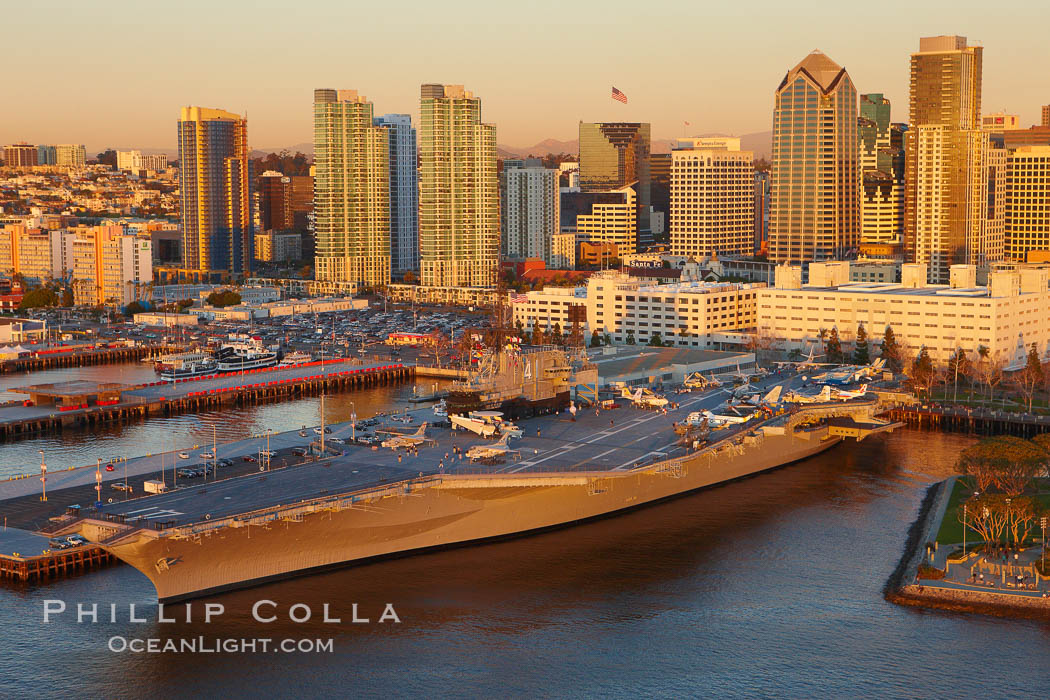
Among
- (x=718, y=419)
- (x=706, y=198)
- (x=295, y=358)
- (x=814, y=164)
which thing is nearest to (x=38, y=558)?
(x=718, y=419)

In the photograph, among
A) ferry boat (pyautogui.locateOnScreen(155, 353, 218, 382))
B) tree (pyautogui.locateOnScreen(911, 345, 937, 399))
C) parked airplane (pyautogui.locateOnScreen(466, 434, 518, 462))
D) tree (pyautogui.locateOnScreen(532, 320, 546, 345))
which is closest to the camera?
parked airplane (pyautogui.locateOnScreen(466, 434, 518, 462))

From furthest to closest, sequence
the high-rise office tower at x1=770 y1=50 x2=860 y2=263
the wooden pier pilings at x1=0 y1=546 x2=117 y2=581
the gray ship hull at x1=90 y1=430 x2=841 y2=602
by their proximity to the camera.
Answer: the high-rise office tower at x1=770 y1=50 x2=860 y2=263, the wooden pier pilings at x1=0 y1=546 x2=117 y2=581, the gray ship hull at x1=90 y1=430 x2=841 y2=602

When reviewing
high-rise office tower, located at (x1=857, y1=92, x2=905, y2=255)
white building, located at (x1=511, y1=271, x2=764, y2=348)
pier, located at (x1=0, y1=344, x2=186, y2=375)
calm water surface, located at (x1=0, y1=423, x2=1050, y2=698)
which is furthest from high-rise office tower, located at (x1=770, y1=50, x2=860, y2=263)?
calm water surface, located at (x1=0, y1=423, x2=1050, y2=698)

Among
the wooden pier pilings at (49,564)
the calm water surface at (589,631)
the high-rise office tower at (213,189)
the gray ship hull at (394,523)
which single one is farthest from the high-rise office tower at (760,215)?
the wooden pier pilings at (49,564)

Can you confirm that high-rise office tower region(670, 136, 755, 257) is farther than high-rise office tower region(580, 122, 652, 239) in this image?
No

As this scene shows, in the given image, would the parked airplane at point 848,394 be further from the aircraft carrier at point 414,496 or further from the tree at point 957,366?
the tree at point 957,366

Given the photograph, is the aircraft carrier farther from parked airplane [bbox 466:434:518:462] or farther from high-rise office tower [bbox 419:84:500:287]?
high-rise office tower [bbox 419:84:500:287]

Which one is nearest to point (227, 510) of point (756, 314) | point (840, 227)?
point (756, 314)

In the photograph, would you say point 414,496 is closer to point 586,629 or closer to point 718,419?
point 586,629

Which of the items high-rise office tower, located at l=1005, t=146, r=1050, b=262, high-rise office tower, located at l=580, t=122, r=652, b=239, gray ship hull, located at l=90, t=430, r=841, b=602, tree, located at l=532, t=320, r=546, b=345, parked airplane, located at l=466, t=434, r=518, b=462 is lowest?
gray ship hull, located at l=90, t=430, r=841, b=602
